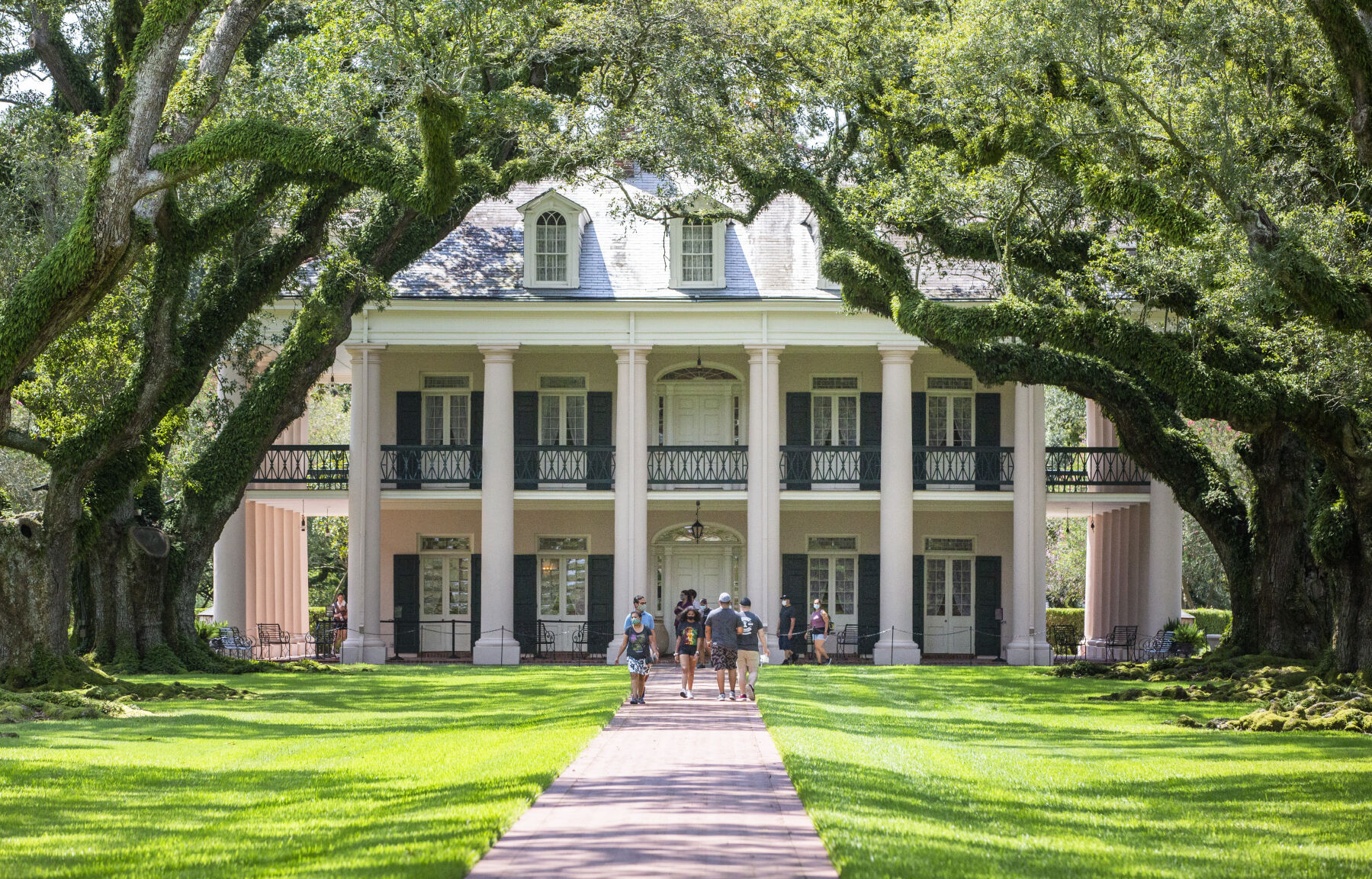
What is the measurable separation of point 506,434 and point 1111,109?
15.7m

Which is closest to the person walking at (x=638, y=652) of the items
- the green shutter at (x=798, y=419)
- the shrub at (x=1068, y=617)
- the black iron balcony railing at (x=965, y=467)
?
the green shutter at (x=798, y=419)

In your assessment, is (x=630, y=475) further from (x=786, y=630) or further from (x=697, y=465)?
(x=786, y=630)


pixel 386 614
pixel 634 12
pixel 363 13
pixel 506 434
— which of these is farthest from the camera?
pixel 386 614

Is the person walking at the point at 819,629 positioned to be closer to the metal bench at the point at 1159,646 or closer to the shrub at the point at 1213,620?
the metal bench at the point at 1159,646

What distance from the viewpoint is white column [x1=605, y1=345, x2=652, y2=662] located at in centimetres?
2794

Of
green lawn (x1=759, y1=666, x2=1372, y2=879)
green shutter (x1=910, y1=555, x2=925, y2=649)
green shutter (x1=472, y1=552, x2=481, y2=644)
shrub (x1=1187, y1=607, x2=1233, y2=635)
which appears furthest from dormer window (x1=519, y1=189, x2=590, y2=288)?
shrub (x1=1187, y1=607, x2=1233, y2=635)

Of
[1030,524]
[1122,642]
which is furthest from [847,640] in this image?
[1122,642]

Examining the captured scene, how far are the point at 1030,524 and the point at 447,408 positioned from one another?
39.9 feet

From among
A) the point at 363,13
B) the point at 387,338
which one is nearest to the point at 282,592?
the point at 387,338

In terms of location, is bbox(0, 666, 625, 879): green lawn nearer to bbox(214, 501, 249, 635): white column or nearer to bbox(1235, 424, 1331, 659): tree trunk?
bbox(1235, 424, 1331, 659): tree trunk

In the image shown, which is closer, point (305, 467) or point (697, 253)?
point (697, 253)

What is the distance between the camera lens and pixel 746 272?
29188mm

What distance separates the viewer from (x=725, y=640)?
17.6 metres

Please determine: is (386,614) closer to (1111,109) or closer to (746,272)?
(746,272)
